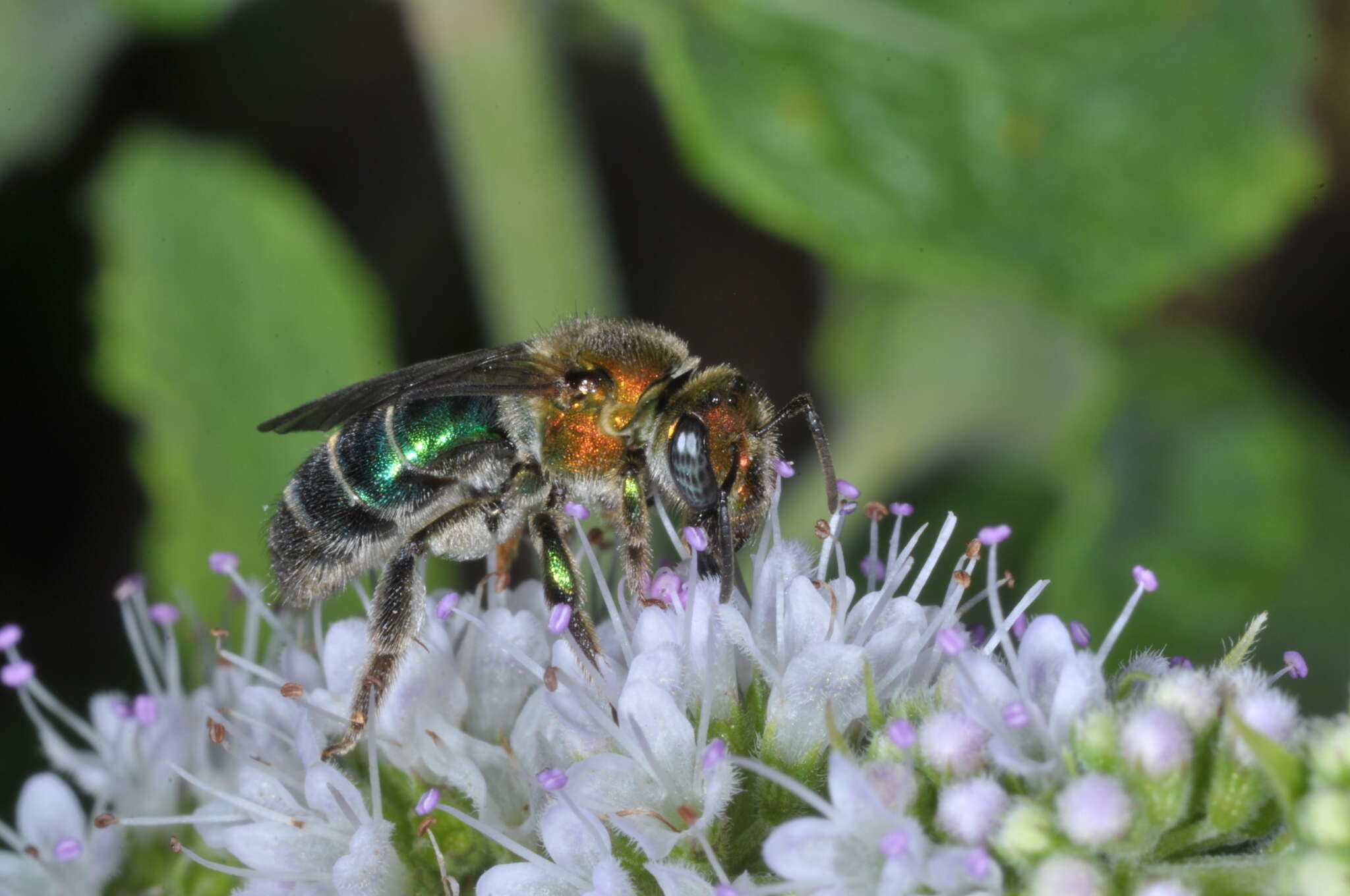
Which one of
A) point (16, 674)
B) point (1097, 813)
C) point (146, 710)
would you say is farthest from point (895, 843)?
point (16, 674)

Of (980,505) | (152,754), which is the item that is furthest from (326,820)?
(980,505)

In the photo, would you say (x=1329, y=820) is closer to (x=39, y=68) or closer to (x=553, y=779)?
(x=553, y=779)

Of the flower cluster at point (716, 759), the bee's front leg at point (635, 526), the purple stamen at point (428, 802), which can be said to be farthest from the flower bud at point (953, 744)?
the purple stamen at point (428, 802)

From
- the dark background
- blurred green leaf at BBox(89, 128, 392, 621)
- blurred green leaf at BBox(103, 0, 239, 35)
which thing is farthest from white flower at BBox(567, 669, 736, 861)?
blurred green leaf at BBox(103, 0, 239, 35)

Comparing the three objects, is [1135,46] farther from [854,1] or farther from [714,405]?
[714,405]

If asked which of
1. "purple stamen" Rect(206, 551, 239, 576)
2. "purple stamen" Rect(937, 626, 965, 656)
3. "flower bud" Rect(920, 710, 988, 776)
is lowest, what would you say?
"flower bud" Rect(920, 710, 988, 776)

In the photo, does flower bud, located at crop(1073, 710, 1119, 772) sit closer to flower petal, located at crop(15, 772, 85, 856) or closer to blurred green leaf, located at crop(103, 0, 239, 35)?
flower petal, located at crop(15, 772, 85, 856)
